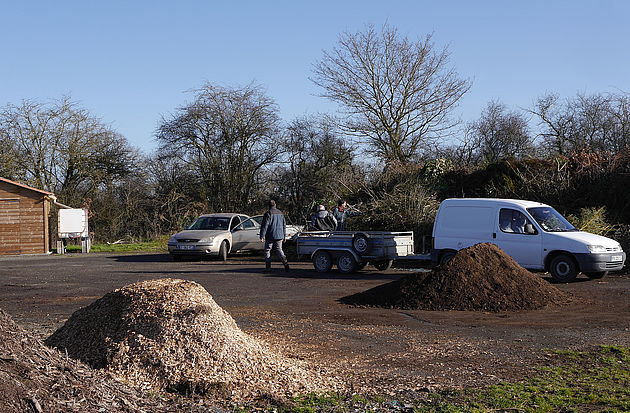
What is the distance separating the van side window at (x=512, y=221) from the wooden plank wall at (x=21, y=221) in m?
21.5

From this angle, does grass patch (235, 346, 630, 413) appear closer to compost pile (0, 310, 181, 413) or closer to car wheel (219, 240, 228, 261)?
compost pile (0, 310, 181, 413)

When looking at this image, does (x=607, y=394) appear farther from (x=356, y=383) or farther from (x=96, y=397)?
(x=96, y=397)

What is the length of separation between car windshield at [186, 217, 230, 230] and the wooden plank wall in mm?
9043

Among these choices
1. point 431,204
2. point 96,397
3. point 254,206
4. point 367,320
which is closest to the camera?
point 96,397

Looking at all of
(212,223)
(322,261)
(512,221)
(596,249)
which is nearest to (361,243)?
(322,261)

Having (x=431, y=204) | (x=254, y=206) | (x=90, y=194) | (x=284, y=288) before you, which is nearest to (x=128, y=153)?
(x=90, y=194)

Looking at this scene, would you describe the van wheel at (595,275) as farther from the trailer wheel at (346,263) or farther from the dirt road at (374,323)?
the trailer wheel at (346,263)

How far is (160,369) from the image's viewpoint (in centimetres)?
691

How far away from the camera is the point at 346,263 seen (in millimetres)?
19391

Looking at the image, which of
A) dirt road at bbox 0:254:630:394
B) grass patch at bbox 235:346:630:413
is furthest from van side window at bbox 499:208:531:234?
grass patch at bbox 235:346:630:413

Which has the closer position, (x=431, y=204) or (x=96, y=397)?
(x=96, y=397)

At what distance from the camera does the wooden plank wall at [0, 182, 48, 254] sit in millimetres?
31172

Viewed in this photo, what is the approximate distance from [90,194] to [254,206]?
366 inches

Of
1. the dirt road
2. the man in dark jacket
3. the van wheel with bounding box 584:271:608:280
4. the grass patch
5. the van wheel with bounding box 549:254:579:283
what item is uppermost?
the man in dark jacket
